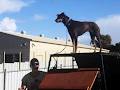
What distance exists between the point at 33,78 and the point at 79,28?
232cm

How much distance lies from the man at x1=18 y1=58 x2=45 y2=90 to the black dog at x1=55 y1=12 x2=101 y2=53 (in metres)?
1.90

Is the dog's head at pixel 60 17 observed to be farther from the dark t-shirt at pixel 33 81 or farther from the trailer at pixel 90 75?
the dark t-shirt at pixel 33 81

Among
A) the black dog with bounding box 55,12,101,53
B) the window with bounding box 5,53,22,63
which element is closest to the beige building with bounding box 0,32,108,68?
the window with bounding box 5,53,22,63

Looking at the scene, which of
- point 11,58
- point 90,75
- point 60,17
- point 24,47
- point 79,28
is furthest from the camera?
point 24,47

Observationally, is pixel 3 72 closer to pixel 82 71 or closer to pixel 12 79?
pixel 12 79

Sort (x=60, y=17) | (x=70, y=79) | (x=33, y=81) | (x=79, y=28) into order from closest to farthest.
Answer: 1. (x=70, y=79)
2. (x=33, y=81)
3. (x=79, y=28)
4. (x=60, y=17)

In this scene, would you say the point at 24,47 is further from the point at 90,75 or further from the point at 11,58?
the point at 90,75

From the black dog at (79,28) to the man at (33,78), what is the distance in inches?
74.9

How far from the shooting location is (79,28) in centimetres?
1105

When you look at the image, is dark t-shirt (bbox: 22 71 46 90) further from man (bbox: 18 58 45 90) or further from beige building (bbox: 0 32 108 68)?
beige building (bbox: 0 32 108 68)

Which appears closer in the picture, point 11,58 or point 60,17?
point 60,17

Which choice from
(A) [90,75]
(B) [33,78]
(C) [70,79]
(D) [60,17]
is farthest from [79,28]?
(A) [90,75]

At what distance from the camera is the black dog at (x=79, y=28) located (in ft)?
36.1

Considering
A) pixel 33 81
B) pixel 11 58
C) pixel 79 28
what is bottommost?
pixel 33 81
